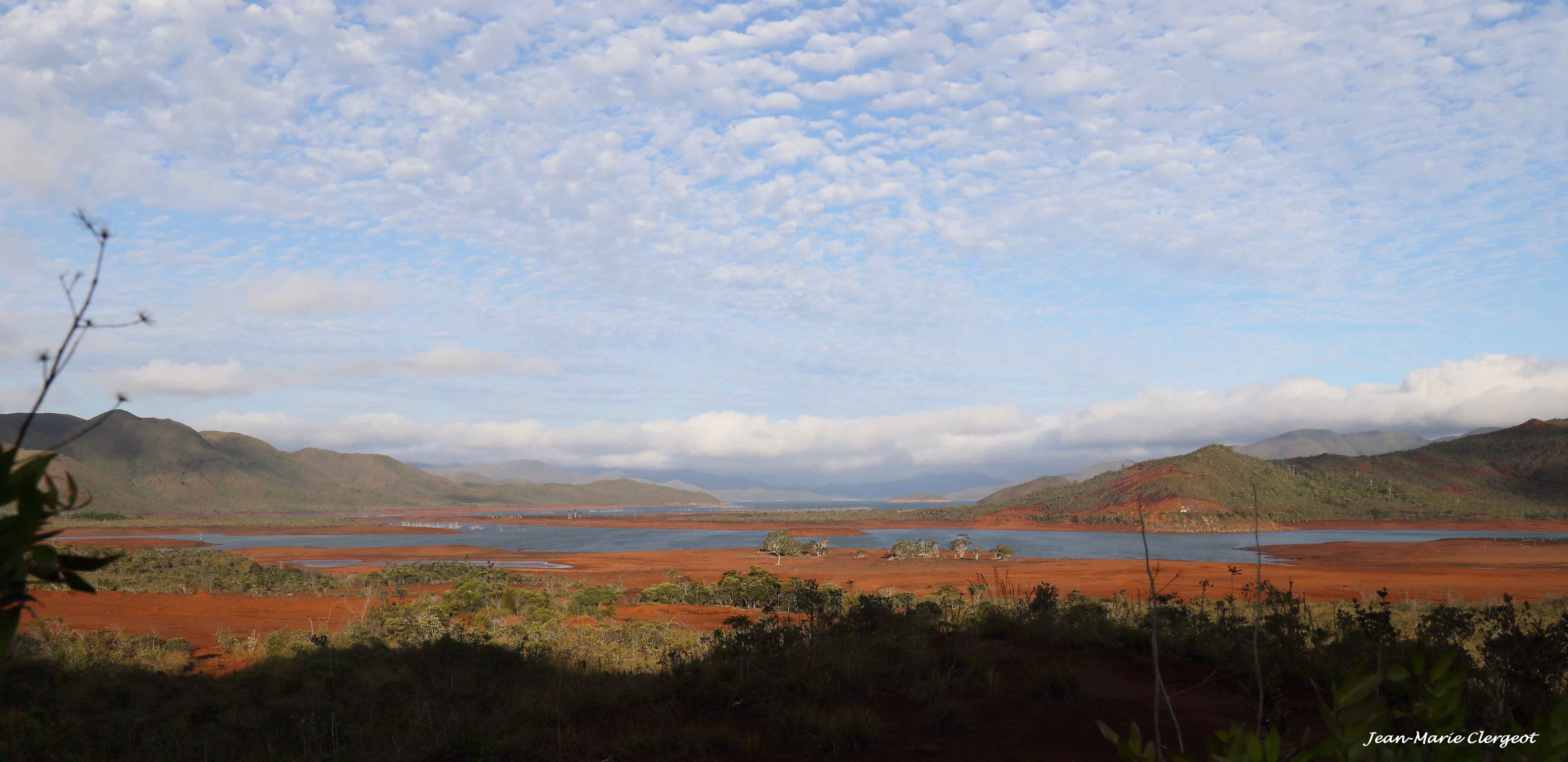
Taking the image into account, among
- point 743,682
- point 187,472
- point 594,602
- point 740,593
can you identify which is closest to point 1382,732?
point 743,682

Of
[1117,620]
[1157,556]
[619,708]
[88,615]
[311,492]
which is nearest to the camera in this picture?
[619,708]

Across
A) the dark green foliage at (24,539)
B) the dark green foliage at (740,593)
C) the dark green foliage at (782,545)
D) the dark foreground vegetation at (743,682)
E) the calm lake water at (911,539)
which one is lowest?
the calm lake water at (911,539)

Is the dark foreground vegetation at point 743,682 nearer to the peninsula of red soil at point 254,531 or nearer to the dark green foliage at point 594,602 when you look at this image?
the dark green foliage at point 594,602

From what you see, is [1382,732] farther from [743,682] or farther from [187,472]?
[187,472]

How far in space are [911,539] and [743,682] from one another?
217ft

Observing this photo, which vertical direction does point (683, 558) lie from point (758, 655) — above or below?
below

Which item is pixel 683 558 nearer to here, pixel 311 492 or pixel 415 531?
pixel 415 531

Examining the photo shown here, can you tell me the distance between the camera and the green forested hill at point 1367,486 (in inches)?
2884

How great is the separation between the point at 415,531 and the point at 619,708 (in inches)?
3468

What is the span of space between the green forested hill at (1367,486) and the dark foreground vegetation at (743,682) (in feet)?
216

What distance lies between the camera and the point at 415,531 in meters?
87.1

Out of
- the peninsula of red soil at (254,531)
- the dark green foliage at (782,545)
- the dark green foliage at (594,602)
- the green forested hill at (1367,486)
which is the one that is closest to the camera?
the dark green foliage at (594,602)

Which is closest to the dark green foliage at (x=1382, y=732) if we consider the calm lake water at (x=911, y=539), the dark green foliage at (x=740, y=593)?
the dark green foliage at (x=740, y=593)

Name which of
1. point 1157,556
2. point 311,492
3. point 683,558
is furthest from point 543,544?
point 311,492
